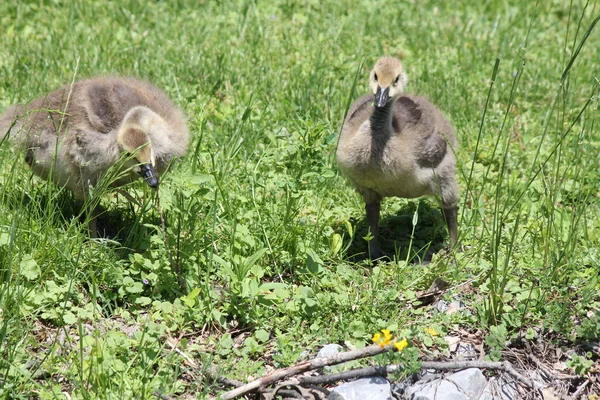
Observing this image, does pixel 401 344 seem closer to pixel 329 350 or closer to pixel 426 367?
pixel 426 367

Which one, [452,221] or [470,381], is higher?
[452,221]

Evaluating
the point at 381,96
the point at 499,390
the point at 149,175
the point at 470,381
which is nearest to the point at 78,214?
the point at 149,175

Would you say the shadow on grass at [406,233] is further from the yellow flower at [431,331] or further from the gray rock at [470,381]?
the gray rock at [470,381]

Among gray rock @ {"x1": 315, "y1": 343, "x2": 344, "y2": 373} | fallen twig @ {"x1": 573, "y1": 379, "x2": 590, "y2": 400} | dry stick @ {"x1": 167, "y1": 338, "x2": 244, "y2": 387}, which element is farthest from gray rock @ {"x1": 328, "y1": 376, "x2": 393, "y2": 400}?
fallen twig @ {"x1": 573, "y1": 379, "x2": 590, "y2": 400}

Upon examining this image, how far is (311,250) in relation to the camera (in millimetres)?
4883

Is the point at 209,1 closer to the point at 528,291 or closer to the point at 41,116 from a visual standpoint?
the point at 41,116

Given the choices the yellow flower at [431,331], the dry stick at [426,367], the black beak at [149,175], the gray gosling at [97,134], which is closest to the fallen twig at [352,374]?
the dry stick at [426,367]

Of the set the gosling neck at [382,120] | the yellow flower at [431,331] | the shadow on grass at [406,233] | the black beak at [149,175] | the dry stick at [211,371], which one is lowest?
the dry stick at [211,371]

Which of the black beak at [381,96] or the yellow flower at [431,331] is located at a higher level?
the black beak at [381,96]

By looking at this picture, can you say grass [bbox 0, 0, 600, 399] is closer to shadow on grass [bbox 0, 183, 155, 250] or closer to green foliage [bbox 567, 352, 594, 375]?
shadow on grass [bbox 0, 183, 155, 250]

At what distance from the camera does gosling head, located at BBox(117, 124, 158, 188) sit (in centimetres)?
456

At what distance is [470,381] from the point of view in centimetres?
399

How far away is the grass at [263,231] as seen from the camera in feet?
13.7

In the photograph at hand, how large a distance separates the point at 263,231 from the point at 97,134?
1.18 m
